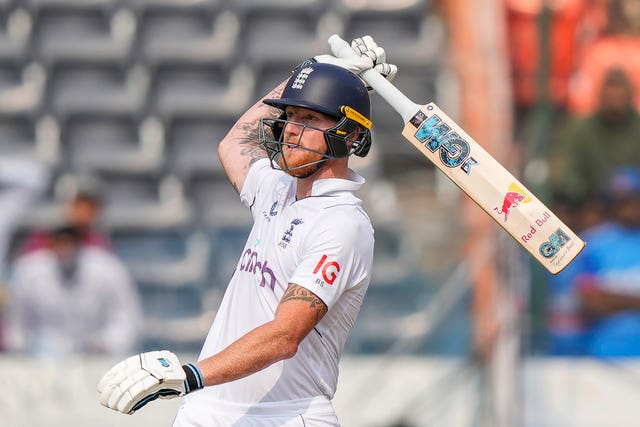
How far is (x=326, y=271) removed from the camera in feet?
10.7

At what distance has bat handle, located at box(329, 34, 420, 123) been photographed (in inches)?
141

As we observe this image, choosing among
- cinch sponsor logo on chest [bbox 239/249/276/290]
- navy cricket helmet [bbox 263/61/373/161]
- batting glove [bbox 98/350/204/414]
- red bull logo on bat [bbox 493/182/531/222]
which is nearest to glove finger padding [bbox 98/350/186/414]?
batting glove [bbox 98/350/204/414]

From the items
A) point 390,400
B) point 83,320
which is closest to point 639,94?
point 390,400

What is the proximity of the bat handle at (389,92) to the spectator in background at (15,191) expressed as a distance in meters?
4.17

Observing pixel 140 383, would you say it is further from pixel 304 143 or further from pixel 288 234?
pixel 304 143

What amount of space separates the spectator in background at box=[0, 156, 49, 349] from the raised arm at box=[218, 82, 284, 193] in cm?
367

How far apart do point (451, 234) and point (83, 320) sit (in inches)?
81.9

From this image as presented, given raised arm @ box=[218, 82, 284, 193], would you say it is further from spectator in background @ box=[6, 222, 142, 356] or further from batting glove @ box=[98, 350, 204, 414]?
spectator in background @ box=[6, 222, 142, 356]

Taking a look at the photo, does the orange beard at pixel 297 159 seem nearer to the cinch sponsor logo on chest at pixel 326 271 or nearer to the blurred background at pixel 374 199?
the cinch sponsor logo on chest at pixel 326 271

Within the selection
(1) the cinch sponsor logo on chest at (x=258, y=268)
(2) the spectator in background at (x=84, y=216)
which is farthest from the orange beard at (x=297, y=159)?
(2) the spectator in background at (x=84, y=216)

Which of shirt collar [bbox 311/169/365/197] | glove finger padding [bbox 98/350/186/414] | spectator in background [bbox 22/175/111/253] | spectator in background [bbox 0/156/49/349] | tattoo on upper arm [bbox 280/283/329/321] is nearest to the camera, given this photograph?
glove finger padding [bbox 98/350/186/414]

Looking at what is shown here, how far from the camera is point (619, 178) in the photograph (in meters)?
6.47

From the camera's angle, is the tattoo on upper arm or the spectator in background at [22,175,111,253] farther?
the spectator in background at [22,175,111,253]

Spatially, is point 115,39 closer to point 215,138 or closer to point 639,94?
point 215,138
